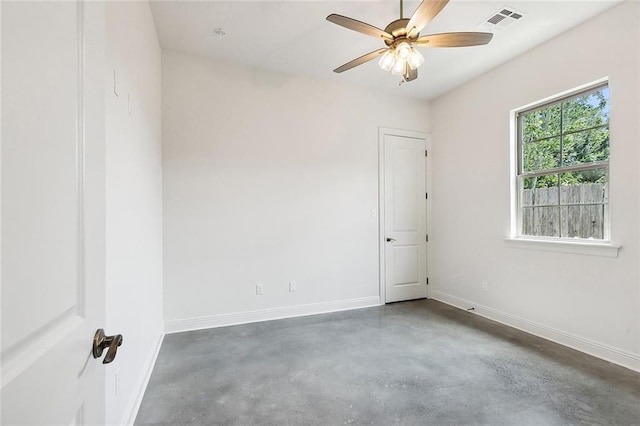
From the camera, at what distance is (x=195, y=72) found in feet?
10.7

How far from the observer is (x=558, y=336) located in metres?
2.84

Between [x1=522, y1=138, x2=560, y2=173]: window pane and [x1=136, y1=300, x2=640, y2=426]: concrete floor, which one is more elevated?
[x1=522, y1=138, x2=560, y2=173]: window pane

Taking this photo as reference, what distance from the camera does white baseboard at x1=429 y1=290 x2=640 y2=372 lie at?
238cm

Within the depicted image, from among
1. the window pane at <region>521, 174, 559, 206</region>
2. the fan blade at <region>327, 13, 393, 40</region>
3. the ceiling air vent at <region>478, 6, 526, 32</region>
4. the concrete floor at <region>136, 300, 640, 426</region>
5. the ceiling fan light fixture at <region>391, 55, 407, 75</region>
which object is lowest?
the concrete floor at <region>136, 300, 640, 426</region>

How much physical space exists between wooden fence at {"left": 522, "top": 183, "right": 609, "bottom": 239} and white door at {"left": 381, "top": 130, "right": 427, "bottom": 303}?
138cm

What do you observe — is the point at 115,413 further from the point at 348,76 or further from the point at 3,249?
the point at 348,76

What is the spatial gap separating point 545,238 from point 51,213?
12.5ft

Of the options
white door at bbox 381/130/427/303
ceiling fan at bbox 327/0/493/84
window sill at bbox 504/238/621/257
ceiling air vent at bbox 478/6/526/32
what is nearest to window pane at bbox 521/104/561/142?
ceiling air vent at bbox 478/6/526/32

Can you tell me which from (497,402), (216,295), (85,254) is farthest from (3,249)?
(216,295)

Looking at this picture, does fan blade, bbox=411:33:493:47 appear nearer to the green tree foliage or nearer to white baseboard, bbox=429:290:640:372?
the green tree foliage

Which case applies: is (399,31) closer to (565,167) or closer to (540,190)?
(565,167)

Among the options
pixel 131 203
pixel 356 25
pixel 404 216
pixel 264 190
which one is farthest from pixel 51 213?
pixel 404 216

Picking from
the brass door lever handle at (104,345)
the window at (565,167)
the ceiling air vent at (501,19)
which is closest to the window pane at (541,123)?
the window at (565,167)

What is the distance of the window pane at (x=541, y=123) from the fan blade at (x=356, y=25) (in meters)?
2.08
